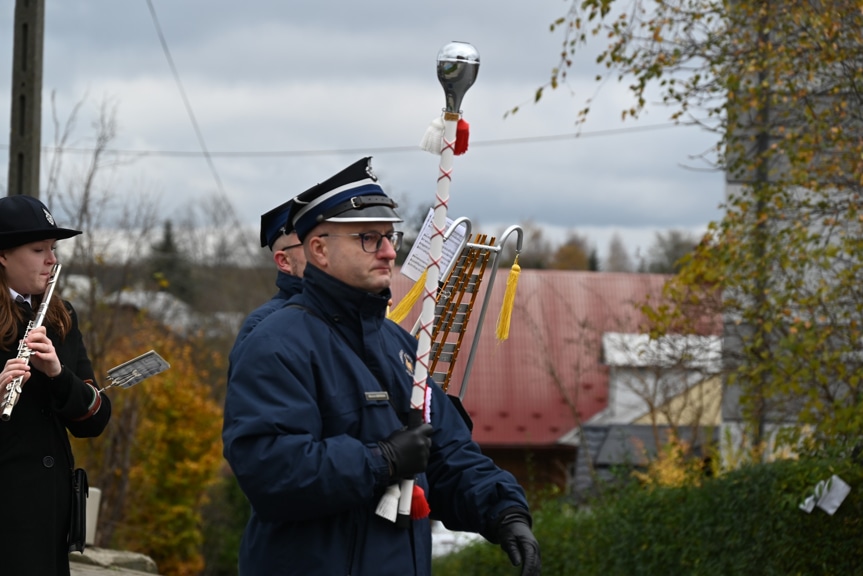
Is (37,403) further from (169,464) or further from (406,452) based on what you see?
(169,464)

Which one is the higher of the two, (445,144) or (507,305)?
(445,144)

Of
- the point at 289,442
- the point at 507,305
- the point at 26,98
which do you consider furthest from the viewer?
the point at 26,98

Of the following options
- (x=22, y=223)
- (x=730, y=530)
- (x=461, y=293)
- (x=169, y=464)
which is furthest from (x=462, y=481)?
(x=169, y=464)

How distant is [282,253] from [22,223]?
1339 millimetres

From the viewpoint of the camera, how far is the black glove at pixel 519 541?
11.6 feet

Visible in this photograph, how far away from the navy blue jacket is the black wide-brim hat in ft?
4.23

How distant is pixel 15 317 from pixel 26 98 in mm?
6442

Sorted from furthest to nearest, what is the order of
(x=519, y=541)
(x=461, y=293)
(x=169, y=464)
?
1. (x=169, y=464)
2. (x=461, y=293)
3. (x=519, y=541)

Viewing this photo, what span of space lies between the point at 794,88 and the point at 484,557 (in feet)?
23.7

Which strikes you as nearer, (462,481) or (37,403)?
(462,481)

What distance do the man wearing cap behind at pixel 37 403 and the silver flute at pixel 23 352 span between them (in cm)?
2

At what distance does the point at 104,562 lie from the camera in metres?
8.08

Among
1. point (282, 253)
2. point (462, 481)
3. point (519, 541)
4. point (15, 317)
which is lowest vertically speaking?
point (519, 541)

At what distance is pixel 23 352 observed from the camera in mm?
4152
